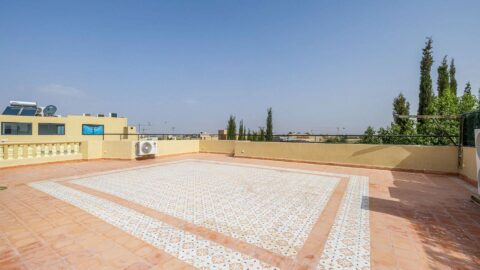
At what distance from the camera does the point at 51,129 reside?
71.8 feet

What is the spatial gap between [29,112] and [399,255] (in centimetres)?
3075

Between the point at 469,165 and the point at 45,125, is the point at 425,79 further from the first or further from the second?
the point at 45,125

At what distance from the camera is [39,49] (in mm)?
10523

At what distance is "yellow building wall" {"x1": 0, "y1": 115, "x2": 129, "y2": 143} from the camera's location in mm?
19481

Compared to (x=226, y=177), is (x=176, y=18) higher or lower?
higher

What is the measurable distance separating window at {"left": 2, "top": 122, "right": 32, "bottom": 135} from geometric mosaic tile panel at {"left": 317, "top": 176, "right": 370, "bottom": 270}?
28131 millimetres

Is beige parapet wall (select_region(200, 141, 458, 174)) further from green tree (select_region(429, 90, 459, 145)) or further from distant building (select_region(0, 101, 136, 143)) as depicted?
distant building (select_region(0, 101, 136, 143))

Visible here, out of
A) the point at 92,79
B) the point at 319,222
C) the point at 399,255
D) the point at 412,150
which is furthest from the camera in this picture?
the point at 92,79

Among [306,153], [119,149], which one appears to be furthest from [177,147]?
[306,153]

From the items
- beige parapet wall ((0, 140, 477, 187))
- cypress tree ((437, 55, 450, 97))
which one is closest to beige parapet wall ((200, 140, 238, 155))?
beige parapet wall ((0, 140, 477, 187))

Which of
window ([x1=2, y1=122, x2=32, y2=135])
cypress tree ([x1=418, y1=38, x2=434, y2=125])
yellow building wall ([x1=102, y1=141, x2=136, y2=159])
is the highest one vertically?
cypress tree ([x1=418, y1=38, x2=434, y2=125])

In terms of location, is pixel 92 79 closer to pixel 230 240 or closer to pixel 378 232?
pixel 230 240

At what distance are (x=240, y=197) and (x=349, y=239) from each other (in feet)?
6.98

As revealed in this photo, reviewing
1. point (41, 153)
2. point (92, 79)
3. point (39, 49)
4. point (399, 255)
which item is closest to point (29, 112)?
point (92, 79)
